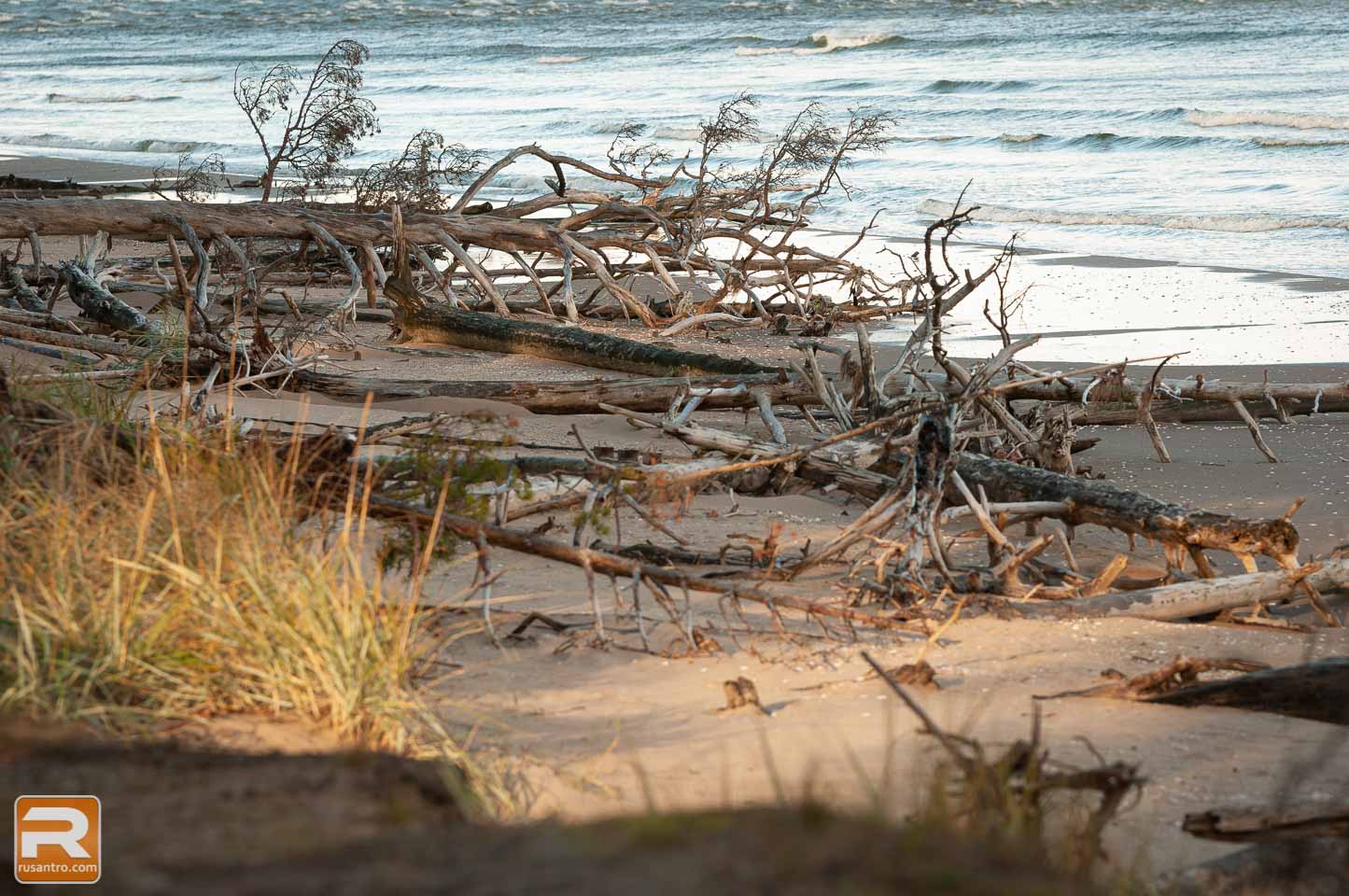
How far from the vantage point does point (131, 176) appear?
2169cm

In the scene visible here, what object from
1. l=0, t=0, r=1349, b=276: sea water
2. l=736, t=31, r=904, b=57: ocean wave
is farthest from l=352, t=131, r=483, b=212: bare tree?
l=736, t=31, r=904, b=57: ocean wave

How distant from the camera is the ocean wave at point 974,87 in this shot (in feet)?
97.2

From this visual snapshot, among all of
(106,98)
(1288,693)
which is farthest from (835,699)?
(106,98)

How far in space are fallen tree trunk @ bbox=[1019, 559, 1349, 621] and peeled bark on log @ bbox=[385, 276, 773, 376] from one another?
126 inches

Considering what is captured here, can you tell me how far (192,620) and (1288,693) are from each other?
2815 millimetres

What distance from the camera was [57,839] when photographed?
2.17m

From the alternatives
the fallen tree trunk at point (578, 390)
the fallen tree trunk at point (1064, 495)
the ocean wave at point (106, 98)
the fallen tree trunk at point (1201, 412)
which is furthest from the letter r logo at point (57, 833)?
the ocean wave at point (106, 98)

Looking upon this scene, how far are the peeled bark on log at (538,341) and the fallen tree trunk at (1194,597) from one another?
3.21 metres

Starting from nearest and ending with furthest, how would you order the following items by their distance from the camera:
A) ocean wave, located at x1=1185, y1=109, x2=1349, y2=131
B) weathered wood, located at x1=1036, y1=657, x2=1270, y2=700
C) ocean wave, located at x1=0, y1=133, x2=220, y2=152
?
weathered wood, located at x1=1036, y1=657, x2=1270, y2=700 < ocean wave, located at x1=1185, y1=109, x2=1349, y2=131 < ocean wave, located at x1=0, y1=133, x2=220, y2=152

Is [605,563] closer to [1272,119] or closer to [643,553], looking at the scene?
[643,553]

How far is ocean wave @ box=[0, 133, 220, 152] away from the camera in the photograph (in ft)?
89.9

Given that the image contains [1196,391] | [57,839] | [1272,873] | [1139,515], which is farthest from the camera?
[1196,391]

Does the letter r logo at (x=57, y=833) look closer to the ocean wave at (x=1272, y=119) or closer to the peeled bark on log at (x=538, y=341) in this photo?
the peeled bark on log at (x=538, y=341)

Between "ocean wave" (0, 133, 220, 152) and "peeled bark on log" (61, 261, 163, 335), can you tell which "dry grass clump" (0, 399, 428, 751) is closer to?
"peeled bark on log" (61, 261, 163, 335)
